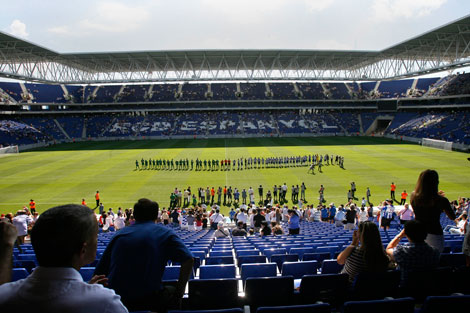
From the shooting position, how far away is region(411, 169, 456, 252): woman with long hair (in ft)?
13.0

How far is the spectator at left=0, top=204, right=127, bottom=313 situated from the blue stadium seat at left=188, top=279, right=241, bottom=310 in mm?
1611

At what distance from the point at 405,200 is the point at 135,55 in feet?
161

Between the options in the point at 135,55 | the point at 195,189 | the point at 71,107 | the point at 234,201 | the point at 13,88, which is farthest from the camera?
the point at 71,107

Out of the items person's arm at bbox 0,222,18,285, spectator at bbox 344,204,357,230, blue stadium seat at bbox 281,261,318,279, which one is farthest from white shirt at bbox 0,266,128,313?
spectator at bbox 344,204,357,230

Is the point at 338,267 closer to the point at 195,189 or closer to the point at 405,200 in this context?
the point at 405,200

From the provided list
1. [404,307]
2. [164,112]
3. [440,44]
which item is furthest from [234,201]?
[164,112]

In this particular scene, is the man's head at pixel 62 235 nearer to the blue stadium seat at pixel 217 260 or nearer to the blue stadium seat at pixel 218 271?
the blue stadium seat at pixel 218 271

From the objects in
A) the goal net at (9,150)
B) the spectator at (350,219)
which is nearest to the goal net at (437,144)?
the spectator at (350,219)

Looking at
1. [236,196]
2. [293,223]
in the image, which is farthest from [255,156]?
[293,223]

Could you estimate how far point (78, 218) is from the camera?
5.34ft

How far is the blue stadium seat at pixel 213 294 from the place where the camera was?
3.06 metres

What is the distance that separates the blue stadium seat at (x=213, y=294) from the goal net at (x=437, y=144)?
44.4m

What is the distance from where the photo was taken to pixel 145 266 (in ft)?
8.10

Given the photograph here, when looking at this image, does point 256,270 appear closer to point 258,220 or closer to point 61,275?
point 61,275
